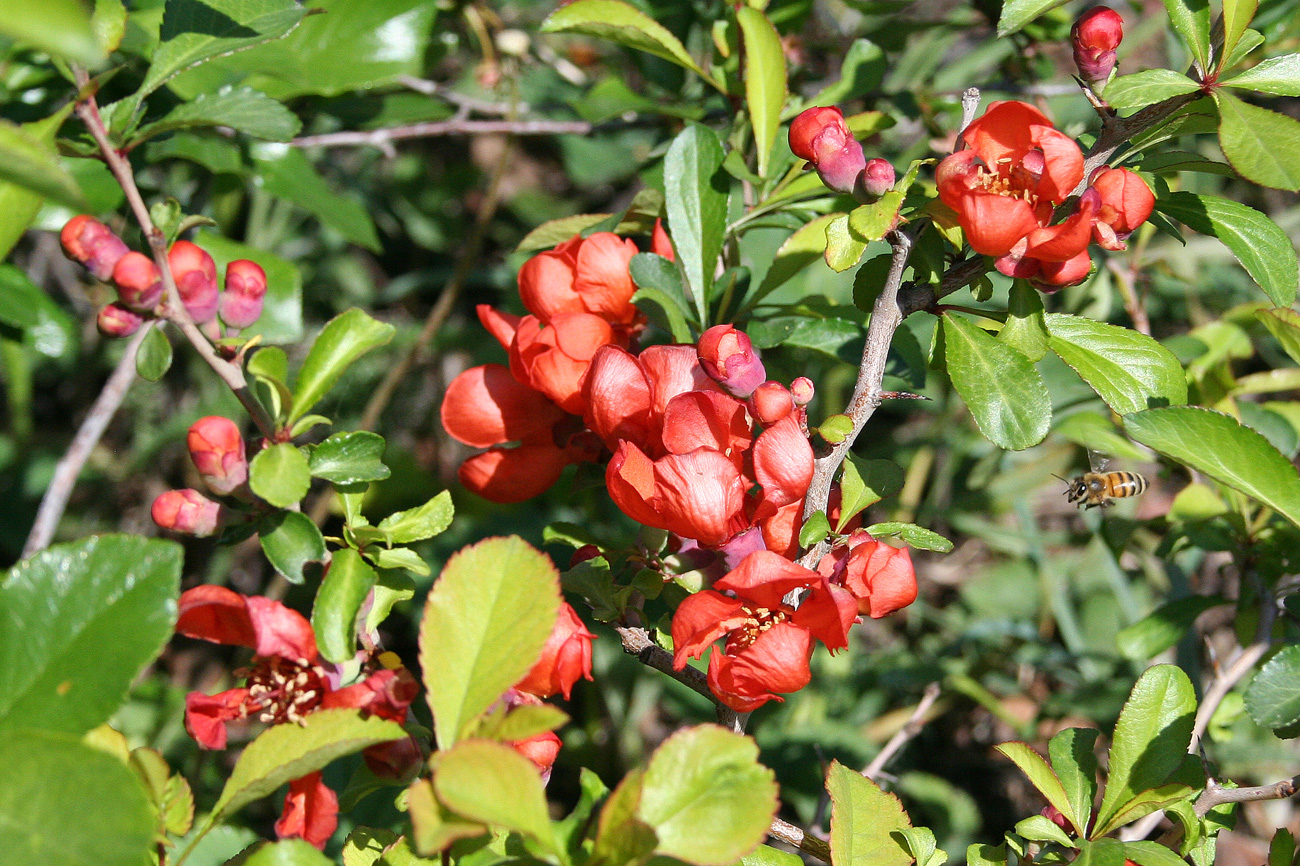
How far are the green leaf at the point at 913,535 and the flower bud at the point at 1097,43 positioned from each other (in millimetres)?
411

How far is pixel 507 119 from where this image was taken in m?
2.27

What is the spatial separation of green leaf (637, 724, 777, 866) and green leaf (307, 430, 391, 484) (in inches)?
16.2

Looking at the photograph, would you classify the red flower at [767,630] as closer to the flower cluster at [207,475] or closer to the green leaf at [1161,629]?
the flower cluster at [207,475]

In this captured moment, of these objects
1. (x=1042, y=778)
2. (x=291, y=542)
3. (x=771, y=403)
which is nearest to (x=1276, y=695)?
(x=1042, y=778)

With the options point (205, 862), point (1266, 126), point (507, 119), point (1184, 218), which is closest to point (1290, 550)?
point (1184, 218)

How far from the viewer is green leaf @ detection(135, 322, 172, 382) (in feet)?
3.07

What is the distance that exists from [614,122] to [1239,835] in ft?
7.01

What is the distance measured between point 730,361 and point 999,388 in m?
0.24

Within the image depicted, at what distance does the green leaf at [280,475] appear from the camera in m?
0.88

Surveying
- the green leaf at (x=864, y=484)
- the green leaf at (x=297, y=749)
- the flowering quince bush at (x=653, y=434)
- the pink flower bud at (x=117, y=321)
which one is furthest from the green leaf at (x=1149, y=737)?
the pink flower bud at (x=117, y=321)

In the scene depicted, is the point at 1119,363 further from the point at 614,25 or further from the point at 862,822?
the point at 614,25

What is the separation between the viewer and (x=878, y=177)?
825 millimetres

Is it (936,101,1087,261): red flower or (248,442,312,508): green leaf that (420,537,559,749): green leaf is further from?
(936,101,1087,261): red flower

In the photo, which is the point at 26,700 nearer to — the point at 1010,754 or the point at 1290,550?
the point at 1010,754
